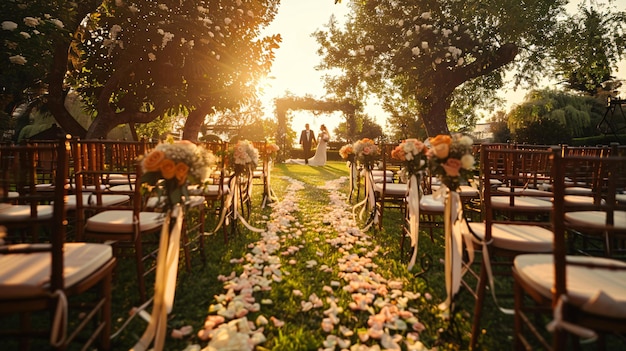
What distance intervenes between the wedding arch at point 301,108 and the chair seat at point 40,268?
2221 cm

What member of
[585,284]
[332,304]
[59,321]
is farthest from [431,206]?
[59,321]

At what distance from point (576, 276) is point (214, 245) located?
13.5 feet

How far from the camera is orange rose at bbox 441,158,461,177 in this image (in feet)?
7.73

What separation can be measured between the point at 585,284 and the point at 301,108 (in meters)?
26.0

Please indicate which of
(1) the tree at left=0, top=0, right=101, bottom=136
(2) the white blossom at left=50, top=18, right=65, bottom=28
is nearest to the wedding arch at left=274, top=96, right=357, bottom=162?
(1) the tree at left=0, top=0, right=101, bottom=136

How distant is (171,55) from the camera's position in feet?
30.2

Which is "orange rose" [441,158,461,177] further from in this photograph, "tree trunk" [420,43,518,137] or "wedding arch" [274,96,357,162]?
"wedding arch" [274,96,357,162]

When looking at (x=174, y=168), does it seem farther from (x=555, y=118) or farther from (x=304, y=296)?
(x=555, y=118)

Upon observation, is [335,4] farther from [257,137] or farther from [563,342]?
[257,137]

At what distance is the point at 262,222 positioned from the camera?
585cm

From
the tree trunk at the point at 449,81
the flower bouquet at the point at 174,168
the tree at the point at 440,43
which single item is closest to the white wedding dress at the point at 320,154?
the tree at the point at 440,43

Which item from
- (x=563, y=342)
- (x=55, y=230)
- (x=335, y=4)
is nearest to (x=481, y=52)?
(x=335, y=4)

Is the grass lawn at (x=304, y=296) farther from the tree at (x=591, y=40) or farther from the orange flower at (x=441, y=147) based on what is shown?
the tree at (x=591, y=40)

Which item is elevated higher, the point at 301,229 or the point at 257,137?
the point at 257,137
